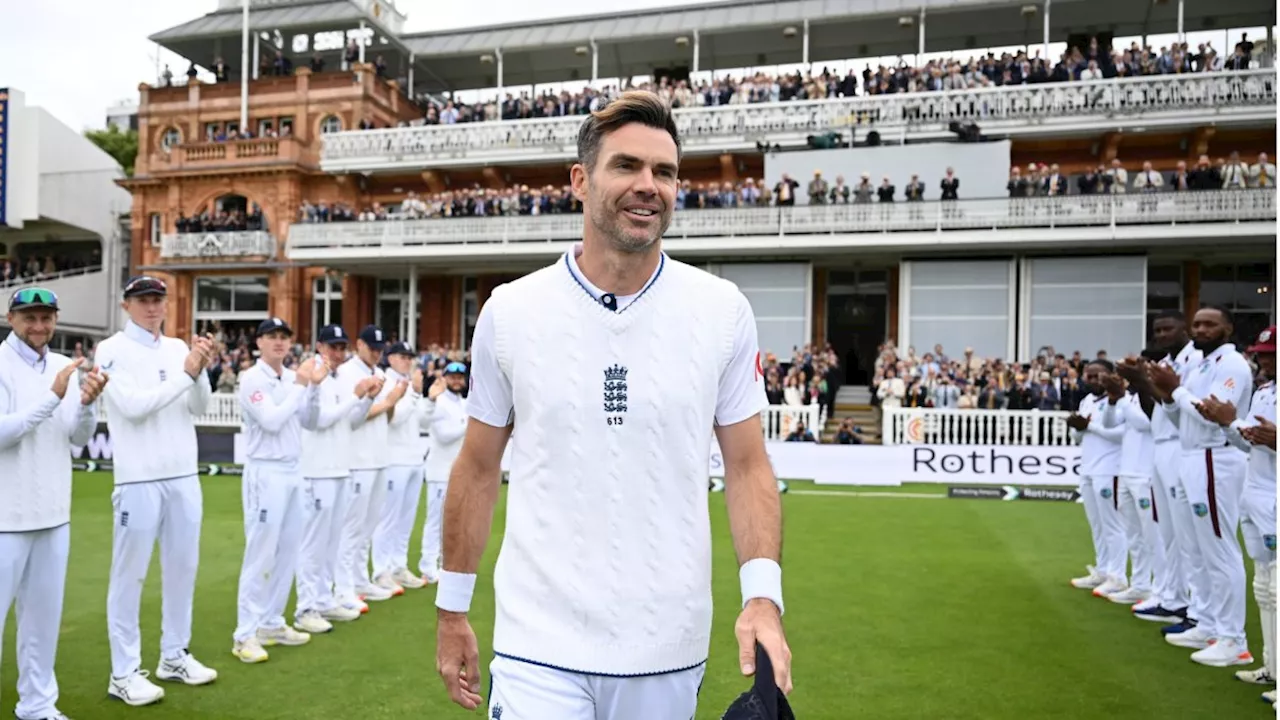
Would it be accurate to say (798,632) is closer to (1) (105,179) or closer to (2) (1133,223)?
(2) (1133,223)

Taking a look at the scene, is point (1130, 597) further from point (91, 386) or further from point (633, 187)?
point (91, 386)

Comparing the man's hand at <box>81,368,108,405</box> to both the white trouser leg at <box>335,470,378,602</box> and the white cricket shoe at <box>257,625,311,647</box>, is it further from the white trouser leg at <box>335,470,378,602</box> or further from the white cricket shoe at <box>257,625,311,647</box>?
the white trouser leg at <box>335,470,378,602</box>

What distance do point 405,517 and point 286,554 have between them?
298cm

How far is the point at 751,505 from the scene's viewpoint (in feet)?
9.37

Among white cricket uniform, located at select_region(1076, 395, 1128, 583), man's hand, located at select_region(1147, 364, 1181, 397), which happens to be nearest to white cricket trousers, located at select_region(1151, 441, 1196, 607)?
man's hand, located at select_region(1147, 364, 1181, 397)

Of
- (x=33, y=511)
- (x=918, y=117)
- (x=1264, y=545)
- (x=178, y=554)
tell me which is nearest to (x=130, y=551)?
(x=178, y=554)

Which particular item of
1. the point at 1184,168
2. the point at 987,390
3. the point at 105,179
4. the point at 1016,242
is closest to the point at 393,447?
the point at 987,390

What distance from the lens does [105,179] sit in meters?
42.9

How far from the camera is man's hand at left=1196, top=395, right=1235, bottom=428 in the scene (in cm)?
696

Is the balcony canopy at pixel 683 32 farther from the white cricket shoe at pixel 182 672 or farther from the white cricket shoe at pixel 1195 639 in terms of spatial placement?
the white cricket shoe at pixel 182 672

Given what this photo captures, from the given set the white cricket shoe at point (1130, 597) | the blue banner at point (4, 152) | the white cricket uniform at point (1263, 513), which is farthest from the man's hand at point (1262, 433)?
the blue banner at point (4, 152)

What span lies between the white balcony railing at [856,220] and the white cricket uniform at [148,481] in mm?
21370

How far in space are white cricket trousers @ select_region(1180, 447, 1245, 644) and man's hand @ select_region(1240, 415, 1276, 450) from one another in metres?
1.26

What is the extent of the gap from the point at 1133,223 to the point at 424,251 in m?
21.4
